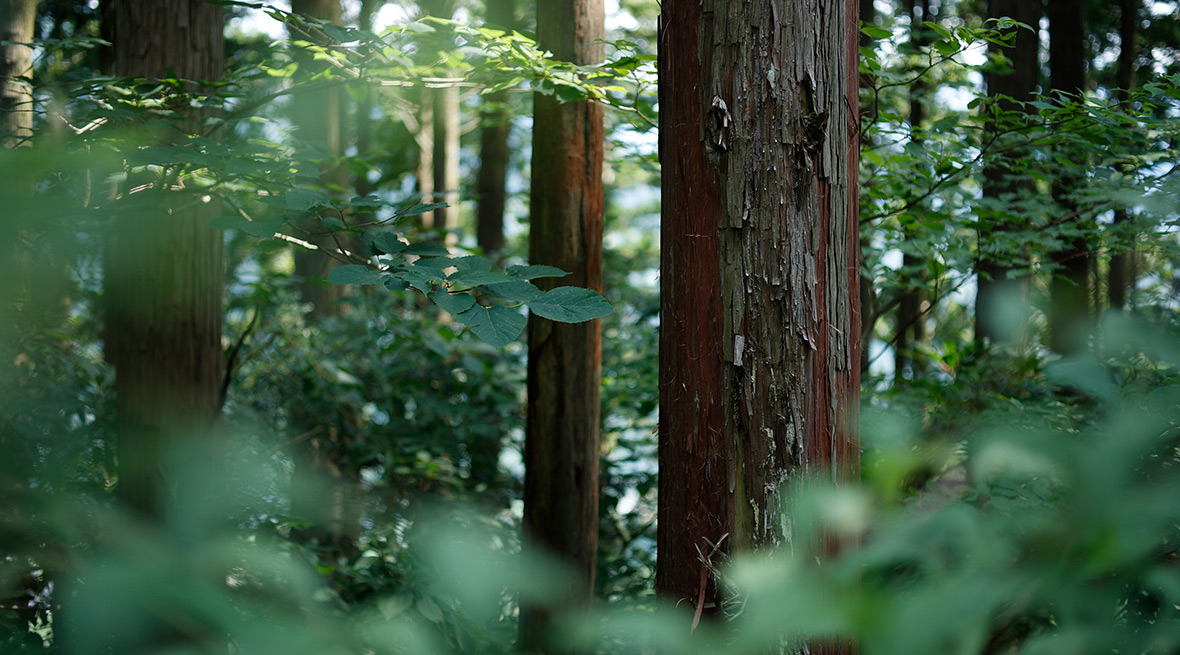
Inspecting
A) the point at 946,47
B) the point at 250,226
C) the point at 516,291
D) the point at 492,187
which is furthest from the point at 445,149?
the point at 516,291

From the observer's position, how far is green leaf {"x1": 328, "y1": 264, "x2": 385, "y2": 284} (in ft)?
5.58

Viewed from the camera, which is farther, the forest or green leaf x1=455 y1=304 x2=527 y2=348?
green leaf x1=455 y1=304 x2=527 y2=348

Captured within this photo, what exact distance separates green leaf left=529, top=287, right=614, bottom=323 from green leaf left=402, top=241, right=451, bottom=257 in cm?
38

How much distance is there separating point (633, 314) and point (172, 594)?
223 inches

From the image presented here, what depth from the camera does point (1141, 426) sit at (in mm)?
560

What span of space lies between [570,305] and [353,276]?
58cm

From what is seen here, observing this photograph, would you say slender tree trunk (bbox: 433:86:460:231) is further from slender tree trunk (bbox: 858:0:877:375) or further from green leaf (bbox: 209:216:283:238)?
green leaf (bbox: 209:216:283:238)

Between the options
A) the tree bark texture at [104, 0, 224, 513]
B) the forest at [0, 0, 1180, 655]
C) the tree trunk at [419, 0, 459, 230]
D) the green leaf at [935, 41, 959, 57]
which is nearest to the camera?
the forest at [0, 0, 1180, 655]

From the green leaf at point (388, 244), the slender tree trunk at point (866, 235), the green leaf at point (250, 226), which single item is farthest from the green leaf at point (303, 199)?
the slender tree trunk at point (866, 235)

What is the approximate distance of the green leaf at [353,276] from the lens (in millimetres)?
1702

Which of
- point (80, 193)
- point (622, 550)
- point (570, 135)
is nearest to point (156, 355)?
point (80, 193)

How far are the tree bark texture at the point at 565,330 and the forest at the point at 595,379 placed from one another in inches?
0.6

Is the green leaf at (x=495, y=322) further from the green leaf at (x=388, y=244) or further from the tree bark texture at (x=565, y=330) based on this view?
the tree bark texture at (x=565, y=330)

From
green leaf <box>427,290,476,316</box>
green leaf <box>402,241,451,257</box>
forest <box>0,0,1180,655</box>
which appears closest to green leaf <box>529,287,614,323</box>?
forest <box>0,0,1180,655</box>
